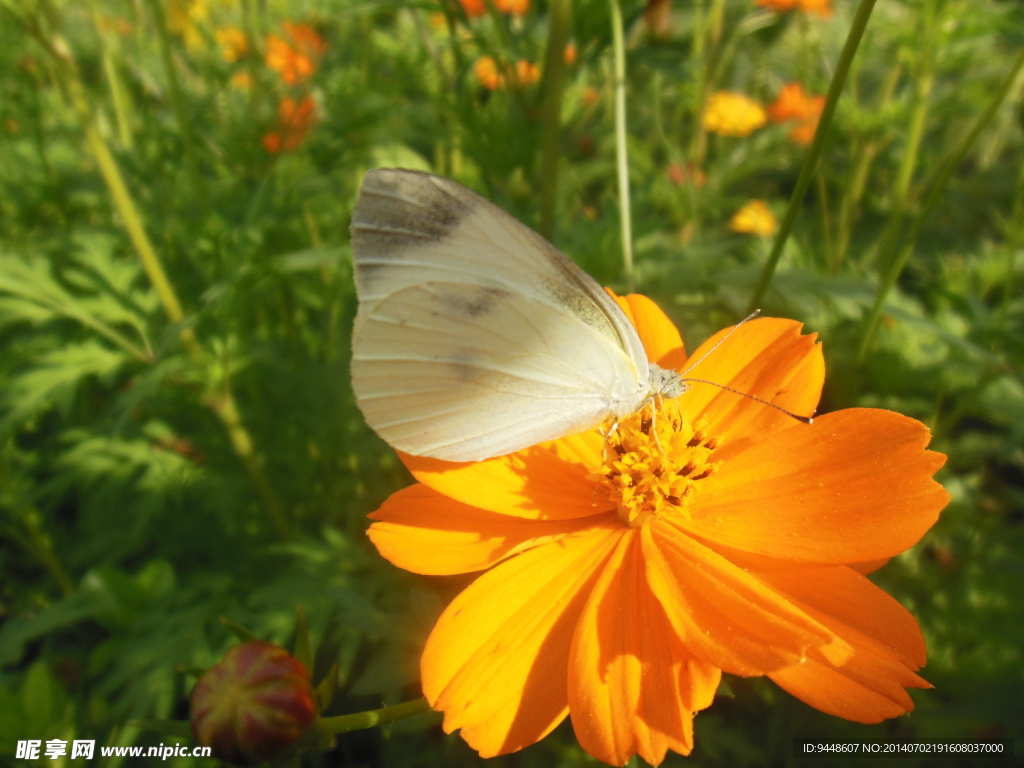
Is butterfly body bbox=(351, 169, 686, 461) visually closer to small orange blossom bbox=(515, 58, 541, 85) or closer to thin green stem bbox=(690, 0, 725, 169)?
small orange blossom bbox=(515, 58, 541, 85)

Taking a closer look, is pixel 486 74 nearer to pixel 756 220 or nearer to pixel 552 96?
pixel 552 96

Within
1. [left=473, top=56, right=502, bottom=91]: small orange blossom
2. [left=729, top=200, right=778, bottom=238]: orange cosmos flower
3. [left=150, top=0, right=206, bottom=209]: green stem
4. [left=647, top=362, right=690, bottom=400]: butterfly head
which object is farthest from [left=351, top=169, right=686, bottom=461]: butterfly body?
[left=729, top=200, right=778, bottom=238]: orange cosmos flower

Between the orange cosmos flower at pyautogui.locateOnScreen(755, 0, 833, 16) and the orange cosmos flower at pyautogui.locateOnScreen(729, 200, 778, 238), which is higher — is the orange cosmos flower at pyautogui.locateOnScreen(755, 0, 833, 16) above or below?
above

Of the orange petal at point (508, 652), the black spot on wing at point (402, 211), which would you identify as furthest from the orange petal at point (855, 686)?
the black spot on wing at point (402, 211)

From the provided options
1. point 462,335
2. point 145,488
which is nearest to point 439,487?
point 462,335

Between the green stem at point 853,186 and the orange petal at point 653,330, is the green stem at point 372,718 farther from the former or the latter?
the green stem at point 853,186

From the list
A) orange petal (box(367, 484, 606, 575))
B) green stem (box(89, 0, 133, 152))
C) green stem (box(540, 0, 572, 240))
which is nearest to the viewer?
orange petal (box(367, 484, 606, 575))
